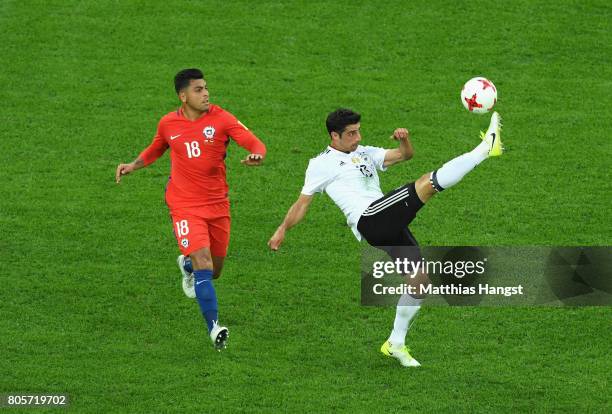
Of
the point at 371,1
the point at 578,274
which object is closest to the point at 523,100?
the point at 371,1

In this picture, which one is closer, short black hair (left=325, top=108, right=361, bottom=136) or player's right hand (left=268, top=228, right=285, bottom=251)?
player's right hand (left=268, top=228, right=285, bottom=251)

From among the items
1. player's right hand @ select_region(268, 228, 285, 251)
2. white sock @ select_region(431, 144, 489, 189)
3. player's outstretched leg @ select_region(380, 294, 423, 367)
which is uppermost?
white sock @ select_region(431, 144, 489, 189)

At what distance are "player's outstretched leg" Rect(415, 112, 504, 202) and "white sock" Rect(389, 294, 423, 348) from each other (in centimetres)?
106

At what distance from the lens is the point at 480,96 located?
12.9 meters

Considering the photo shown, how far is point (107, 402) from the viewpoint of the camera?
460 inches

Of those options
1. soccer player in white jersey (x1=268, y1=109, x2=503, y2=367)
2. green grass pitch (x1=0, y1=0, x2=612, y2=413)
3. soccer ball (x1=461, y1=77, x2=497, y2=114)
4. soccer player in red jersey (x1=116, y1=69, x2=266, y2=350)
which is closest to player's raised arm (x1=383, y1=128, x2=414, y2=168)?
soccer player in white jersey (x1=268, y1=109, x2=503, y2=367)

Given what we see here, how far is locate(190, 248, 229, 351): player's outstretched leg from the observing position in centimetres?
1216

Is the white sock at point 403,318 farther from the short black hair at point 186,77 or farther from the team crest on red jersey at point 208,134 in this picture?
the short black hair at point 186,77

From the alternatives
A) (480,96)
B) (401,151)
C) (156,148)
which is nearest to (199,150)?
(156,148)

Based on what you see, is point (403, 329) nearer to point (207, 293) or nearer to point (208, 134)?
point (207, 293)

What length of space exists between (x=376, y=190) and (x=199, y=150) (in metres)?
1.89

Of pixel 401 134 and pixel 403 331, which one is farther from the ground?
pixel 401 134

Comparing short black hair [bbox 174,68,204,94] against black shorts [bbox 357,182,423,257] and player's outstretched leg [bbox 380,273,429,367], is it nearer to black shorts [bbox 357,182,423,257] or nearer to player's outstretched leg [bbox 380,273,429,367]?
black shorts [bbox 357,182,423,257]

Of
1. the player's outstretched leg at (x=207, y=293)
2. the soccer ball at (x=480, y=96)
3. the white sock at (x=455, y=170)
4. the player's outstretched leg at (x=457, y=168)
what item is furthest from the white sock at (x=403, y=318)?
the soccer ball at (x=480, y=96)
